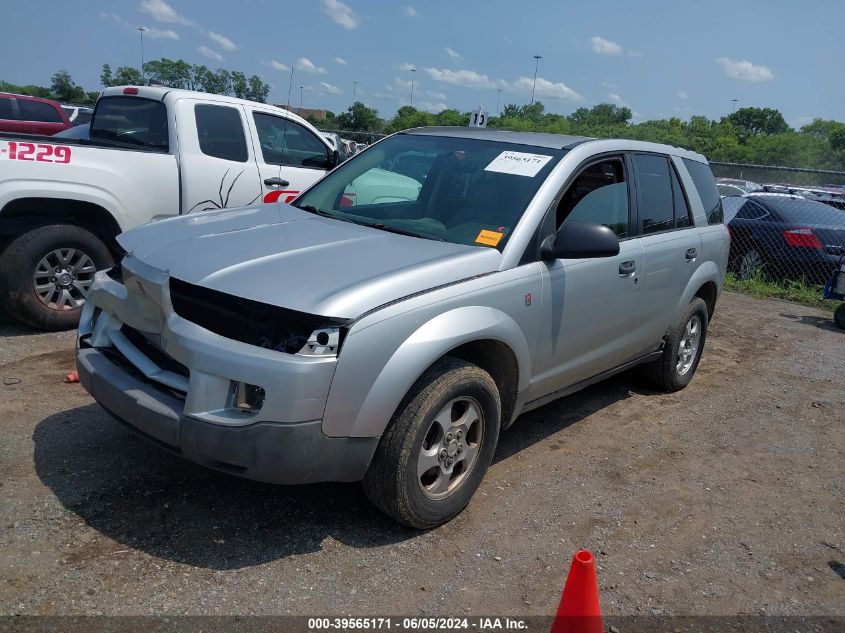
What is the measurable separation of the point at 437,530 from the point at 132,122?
5.22 metres

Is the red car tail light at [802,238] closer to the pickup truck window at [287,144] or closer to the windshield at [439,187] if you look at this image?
the pickup truck window at [287,144]

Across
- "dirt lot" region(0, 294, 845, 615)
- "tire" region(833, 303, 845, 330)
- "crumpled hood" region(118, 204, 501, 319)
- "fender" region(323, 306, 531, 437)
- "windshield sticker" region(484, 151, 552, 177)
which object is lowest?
"dirt lot" region(0, 294, 845, 615)

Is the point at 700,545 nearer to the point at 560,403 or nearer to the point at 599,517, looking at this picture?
the point at 599,517

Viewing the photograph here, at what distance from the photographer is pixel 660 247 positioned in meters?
5.15

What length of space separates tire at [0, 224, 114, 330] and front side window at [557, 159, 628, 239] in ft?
12.7

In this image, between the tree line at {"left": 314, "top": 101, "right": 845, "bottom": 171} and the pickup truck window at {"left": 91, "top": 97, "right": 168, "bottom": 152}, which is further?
the tree line at {"left": 314, "top": 101, "right": 845, "bottom": 171}

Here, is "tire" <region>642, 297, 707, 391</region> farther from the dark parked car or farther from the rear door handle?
the dark parked car

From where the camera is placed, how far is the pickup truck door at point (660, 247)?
16.6 ft

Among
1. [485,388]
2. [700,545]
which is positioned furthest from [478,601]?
[700,545]

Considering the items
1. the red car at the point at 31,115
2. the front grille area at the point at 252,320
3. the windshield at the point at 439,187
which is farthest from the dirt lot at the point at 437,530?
the red car at the point at 31,115

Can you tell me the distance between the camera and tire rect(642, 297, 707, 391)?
5.76 metres

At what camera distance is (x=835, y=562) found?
12.4 feet

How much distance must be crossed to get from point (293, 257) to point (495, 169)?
1.48 m

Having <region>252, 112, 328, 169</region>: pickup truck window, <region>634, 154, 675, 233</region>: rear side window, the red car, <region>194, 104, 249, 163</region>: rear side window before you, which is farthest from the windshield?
the red car
